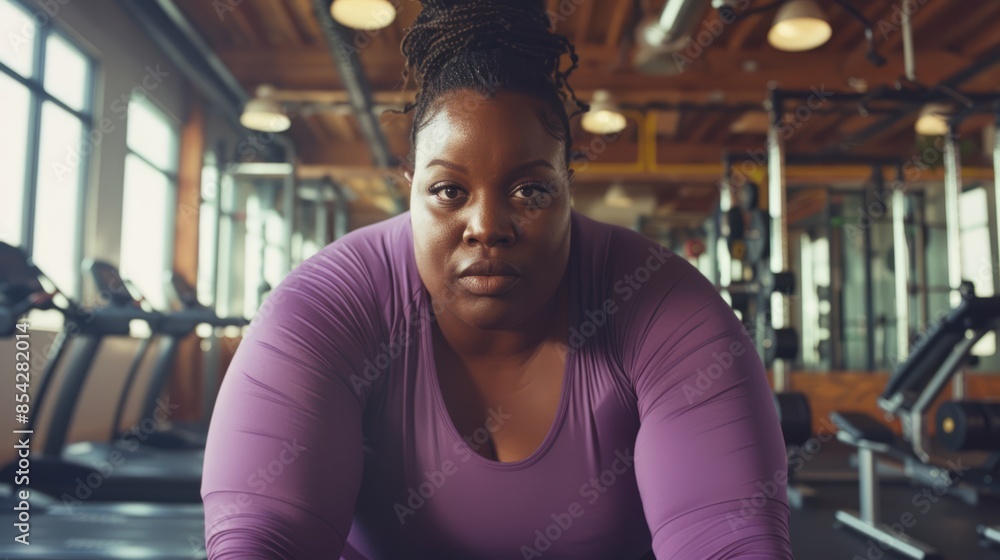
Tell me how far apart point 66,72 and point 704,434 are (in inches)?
187

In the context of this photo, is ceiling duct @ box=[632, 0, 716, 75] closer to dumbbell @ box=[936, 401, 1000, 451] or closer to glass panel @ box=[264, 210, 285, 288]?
dumbbell @ box=[936, 401, 1000, 451]

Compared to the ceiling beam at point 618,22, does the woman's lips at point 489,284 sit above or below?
below

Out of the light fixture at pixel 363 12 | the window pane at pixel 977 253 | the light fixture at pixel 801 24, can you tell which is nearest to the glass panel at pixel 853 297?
the window pane at pixel 977 253

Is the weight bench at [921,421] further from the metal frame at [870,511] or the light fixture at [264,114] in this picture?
the light fixture at [264,114]

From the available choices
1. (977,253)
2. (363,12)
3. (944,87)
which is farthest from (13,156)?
(977,253)

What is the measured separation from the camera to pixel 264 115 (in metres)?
4.24

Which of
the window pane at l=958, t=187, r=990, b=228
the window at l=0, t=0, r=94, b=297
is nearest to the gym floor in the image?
the window at l=0, t=0, r=94, b=297

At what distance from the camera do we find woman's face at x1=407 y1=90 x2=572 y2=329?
0.70 metres

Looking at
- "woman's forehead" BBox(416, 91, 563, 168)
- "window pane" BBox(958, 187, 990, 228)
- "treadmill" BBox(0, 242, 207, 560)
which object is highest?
"window pane" BBox(958, 187, 990, 228)

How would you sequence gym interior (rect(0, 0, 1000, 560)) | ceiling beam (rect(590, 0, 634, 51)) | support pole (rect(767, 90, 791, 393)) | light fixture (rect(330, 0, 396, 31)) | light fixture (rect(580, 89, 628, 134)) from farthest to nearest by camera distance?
ceiling beam (rect(590, 0, 634, 51)), light fixture (rect(580, 89, 628, 134)), support pole (rect(767, 90, 791, 393)), light fixture (rect(330, 0, 396, 31)), gym interior (rect(0, 0, 1000, 560))

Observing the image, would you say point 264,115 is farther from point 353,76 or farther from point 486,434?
point 486,434

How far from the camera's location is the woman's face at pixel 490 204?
0.70 metres

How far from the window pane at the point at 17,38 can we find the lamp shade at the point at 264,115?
1.09 meters

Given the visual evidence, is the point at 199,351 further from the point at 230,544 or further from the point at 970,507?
the point at 230,544
